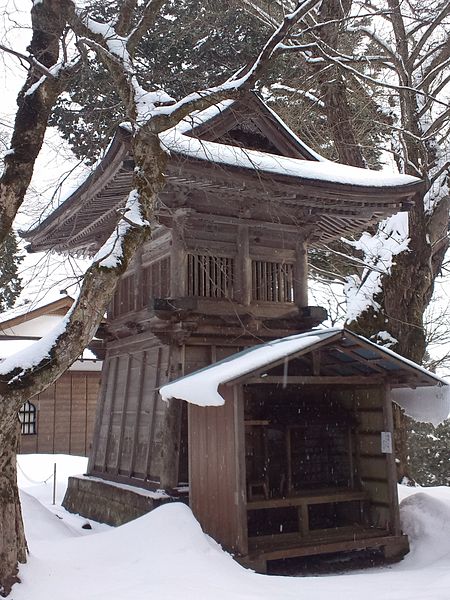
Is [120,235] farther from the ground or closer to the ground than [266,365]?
farther from the ground

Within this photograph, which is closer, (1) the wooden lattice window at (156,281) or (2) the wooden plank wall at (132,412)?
(2) the wooden plank wall at (132,412)

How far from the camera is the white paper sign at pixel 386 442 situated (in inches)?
400

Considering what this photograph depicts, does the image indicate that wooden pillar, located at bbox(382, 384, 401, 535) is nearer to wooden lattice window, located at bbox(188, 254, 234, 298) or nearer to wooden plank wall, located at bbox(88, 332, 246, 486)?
wooden plank wall, located at bbox(88, 332, 246, 486)

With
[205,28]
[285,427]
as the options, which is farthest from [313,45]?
[205,28]

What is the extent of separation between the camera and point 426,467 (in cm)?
1905

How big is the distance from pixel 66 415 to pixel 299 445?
17.1 metres

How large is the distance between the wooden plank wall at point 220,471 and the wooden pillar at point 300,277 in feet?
11.9

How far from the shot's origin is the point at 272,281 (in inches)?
491

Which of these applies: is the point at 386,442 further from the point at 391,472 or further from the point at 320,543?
the point at 320,543

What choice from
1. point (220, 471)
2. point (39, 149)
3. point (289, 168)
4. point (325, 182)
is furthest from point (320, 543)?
point (39, 149)

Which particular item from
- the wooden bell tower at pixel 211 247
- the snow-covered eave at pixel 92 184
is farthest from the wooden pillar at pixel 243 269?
the snow-covered eave at pixel 92 184

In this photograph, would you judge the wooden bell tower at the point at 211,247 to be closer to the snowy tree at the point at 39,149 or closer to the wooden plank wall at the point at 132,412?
the wooden plank wall at the point at 132,412

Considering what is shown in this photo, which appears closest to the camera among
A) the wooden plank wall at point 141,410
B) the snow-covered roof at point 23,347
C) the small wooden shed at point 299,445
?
the small wooden shed at point 299,445

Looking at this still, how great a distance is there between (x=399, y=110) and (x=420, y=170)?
Answer: 270 cm
